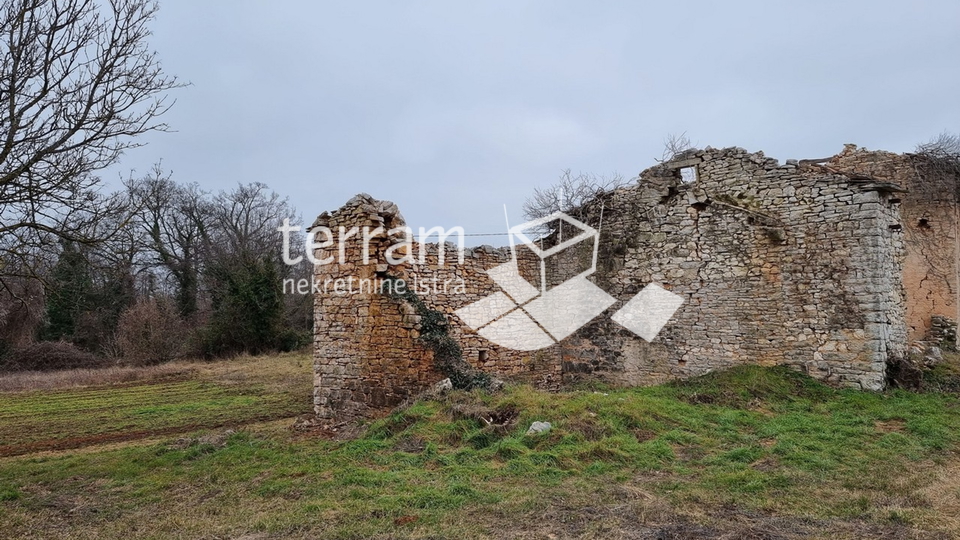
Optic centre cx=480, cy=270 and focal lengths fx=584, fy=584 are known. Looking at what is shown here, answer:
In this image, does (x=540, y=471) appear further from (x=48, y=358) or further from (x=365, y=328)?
(x=48, y=358)

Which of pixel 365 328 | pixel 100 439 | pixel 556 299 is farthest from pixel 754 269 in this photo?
pixel 100 439

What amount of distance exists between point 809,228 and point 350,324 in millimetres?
7486

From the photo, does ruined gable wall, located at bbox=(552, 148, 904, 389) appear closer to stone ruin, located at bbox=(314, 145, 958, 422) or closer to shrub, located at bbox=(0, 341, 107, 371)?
stone ruin, located at bbox=(314, 145, 958, 422)

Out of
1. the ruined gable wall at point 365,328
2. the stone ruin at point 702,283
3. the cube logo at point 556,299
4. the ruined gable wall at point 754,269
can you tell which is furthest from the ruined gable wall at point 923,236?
the ruined gable wall at point 365,328

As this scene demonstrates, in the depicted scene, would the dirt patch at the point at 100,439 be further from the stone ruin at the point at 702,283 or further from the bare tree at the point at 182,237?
the bare tree at the point at 182,237

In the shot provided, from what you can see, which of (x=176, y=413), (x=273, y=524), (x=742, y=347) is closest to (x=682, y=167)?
(x=742, y=347)

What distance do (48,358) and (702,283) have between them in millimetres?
23292

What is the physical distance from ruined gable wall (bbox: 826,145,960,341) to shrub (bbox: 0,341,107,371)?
1002 inches

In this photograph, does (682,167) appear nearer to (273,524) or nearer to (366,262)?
(366,262)

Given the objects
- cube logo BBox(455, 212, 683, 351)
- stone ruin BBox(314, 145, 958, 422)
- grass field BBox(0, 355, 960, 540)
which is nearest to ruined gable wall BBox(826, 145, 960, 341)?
stone ruin BBox(314, 145, 958, 422)

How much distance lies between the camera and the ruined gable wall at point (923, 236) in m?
11.7

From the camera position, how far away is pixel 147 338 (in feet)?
73.9

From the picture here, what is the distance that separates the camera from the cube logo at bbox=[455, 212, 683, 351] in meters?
11.0

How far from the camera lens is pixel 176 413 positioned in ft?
35.0
